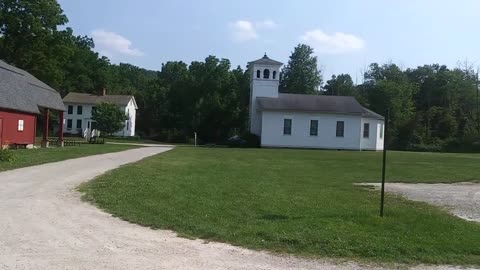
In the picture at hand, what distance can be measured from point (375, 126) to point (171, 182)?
47.4 meters

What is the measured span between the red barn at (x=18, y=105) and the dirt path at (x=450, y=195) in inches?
931

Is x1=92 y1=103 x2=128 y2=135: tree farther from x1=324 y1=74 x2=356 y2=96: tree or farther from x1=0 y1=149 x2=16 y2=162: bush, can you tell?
x1=0 y1=149 x2=16 y2=162: bush

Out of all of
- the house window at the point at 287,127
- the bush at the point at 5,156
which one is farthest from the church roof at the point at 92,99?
the bush at the point at 5,156

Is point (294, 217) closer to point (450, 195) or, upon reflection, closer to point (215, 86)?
point (450, 195)

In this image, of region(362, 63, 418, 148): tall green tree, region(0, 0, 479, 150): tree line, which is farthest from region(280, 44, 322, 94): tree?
region(362, 63, 418, 148): tall green tree

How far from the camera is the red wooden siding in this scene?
3363 cm

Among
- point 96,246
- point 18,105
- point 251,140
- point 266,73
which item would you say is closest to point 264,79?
point 266,73

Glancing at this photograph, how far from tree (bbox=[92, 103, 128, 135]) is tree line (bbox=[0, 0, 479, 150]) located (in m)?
6.82

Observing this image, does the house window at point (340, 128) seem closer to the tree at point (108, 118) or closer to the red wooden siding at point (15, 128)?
the tree at point (108, 118)

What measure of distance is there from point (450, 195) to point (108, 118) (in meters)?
61.1

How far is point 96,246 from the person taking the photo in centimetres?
818

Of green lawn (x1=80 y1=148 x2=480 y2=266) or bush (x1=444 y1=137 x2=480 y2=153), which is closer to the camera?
Result: green lawn (x1=80 y1=148 x2=480 y2=266)

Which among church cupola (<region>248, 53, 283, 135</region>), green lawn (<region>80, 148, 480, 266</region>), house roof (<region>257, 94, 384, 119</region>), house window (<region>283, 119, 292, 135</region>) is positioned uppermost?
church cupola (<region>248, 53, 283, 135</region>)

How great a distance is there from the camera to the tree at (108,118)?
73.0m
